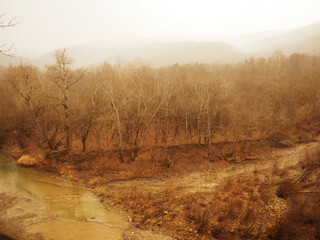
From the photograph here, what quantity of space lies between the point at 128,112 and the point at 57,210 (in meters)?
13.8

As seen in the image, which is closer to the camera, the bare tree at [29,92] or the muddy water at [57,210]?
the muddy water at [57,210]

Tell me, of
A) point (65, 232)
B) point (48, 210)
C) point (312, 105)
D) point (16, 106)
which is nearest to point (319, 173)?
point (65, 232)

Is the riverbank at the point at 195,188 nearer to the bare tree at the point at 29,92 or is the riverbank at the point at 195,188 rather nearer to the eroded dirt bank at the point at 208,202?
the eroded dirt bank at the point at 208,202

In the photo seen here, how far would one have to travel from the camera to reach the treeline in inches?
750

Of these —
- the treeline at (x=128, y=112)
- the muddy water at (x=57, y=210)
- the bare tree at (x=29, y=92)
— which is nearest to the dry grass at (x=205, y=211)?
the muddy water at (x=57, y=210)

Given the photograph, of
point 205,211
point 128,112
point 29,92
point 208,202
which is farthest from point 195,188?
point 29,92

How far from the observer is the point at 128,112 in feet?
76.2

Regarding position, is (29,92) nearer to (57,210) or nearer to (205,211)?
(57,210)

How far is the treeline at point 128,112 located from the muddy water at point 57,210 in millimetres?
4929

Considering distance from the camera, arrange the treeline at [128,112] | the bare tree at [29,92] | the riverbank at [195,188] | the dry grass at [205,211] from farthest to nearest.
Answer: the treeline at [128,112], the bare tree at [29,92], the riverbank at [195,188], the dry grass at [205,211]

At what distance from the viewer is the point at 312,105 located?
28578 mm

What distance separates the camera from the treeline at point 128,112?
1905 centimetres

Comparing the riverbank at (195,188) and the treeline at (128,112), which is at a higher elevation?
the treeline at (128,112)

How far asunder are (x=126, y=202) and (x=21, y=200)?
7.75 m
